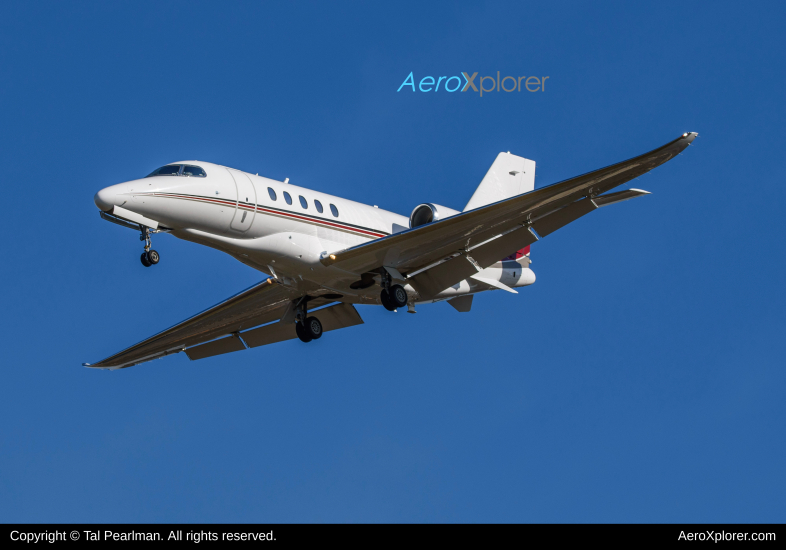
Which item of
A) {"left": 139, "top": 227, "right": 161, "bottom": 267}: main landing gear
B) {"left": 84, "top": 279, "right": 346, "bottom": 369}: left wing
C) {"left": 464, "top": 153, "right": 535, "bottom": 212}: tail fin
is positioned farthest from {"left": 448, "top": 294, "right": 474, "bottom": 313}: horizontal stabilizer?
{"left": 139, "top": 227, "right": 161, "bottom": 267}: main landing gear

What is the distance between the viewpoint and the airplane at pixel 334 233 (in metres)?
17.1

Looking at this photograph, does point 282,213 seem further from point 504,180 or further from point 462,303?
point 504,180

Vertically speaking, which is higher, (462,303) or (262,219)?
(462,303)

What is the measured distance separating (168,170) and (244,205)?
1.63 metres

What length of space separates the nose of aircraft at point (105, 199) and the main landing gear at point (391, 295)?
595cm

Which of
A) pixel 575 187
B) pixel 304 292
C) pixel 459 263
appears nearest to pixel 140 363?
pixel 304 292

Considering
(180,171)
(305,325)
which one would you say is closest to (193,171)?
(180,171)

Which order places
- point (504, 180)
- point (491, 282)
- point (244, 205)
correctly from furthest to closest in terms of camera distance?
point (504, 180) → point (491, 282) → point (244, 205)

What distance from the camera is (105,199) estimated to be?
16547 mm

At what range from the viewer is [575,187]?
17172mm

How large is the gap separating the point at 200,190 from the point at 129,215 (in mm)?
1527

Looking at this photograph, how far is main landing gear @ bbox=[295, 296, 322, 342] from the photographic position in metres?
21.3

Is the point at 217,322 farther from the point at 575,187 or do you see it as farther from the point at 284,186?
the point at 575,187

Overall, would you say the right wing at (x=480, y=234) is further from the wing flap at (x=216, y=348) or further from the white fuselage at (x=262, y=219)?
the wing flap at (x=216, y=348)
